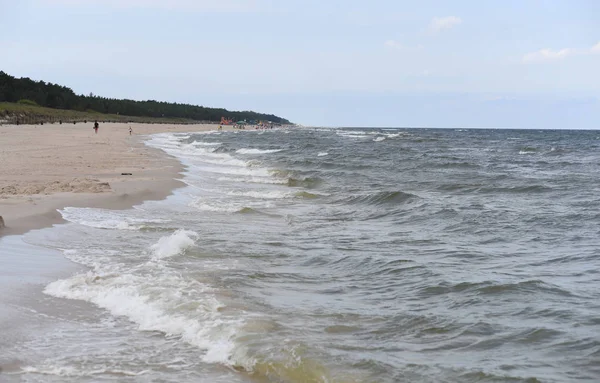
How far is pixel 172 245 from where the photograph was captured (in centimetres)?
954

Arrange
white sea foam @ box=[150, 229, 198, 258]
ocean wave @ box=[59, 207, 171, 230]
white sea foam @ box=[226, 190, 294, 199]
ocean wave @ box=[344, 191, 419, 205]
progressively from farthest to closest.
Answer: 1. white sea foam @ box=[226, 190, 294, 199]
2. ocean wave @ box=[344, 191, 419, 205]
3. ocean wave @ box=[59, 207, 171, 230]
4. white sea foam @ box=[150, 229, 198, 258]

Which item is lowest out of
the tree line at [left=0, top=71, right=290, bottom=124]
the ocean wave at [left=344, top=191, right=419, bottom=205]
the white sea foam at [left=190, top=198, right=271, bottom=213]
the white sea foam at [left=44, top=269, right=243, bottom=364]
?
the white sea foam at [left=44, top=269, right=243, bottom=364]

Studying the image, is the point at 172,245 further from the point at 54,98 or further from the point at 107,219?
the point at 54,98

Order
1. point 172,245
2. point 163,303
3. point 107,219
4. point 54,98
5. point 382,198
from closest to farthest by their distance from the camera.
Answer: point 163,303, point 172,245, point 107,219, point 382,198, point 54,98

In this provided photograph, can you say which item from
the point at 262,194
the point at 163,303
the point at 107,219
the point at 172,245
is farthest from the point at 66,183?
the point at 163,303

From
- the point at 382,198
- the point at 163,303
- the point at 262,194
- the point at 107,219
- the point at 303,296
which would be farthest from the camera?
the point at 262,194

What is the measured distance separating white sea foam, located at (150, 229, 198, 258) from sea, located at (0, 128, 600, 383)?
0.03m

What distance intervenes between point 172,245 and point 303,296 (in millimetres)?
2761

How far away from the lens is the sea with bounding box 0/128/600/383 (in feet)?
17.2

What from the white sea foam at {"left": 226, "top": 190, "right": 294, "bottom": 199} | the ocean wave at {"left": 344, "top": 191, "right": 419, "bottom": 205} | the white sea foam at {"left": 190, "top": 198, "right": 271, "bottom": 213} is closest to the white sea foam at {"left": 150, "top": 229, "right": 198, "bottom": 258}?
the white sea foam at {"left": 190, "top": 198, "right": 271, "bottom": 213}

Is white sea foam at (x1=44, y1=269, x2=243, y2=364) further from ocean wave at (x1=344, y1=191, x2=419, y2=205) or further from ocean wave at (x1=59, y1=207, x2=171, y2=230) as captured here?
ocean wave at (x1=344, y1=191, x2=419, y2=205)

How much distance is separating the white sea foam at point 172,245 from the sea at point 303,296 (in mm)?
32

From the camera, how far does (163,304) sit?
22.2 ft

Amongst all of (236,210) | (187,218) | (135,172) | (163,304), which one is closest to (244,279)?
(163,304)
